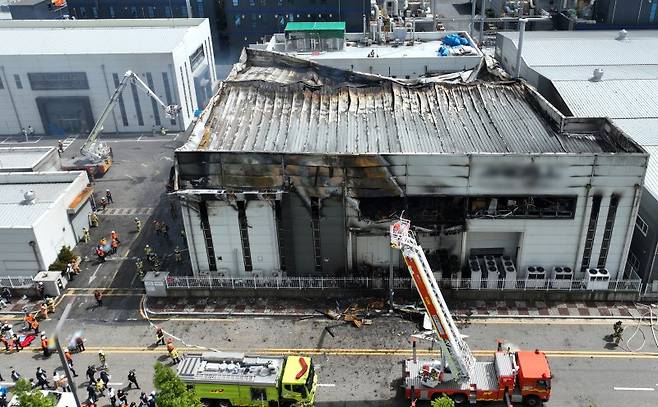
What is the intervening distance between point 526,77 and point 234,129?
31.0 metres

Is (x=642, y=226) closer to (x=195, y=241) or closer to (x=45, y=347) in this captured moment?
(x=195, y=241)

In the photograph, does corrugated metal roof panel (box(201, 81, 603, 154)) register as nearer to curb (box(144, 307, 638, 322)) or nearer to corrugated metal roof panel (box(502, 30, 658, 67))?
curb (box(144, 307, 638, 322))

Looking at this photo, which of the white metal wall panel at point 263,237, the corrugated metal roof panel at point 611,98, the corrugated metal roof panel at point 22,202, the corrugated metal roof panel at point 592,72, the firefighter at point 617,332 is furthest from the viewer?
the corrugated metal roof panel at point 592,72

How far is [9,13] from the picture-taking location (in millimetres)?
95188

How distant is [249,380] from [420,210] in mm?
16131

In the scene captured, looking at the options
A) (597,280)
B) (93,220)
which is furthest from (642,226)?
(93,220)

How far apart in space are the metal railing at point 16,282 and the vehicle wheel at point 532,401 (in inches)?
1338

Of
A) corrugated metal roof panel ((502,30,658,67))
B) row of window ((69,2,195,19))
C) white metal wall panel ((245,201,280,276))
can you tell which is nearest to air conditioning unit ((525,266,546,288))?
white metal wall panel ((245,201,280,276))

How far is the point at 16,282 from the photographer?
141ft

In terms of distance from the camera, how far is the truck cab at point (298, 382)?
30.9 metres

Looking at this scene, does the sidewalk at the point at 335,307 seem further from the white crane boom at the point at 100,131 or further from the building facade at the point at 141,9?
the building facade at the point at 141,9

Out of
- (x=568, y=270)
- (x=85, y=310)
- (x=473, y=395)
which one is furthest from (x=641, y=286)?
(x=85, y=310)

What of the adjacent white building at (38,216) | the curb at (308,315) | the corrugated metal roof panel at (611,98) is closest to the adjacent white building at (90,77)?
the adjacent white building at (38,216)

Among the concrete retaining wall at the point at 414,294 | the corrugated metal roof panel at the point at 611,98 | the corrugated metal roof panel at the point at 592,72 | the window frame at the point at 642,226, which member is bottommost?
the concrete retaining wall at the point at 414,294
